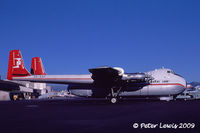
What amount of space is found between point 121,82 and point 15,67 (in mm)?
15102

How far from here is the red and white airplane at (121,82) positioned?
22.5m

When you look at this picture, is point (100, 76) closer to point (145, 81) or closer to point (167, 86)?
point (145, 81)

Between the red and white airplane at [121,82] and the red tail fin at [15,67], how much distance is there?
0.48m

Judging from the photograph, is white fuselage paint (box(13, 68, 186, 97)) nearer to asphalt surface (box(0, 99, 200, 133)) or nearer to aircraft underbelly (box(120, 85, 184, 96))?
aircraft underbelly (box(120, 85, 184, 96))

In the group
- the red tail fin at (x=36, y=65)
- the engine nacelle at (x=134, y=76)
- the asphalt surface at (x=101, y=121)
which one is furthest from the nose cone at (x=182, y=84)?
the red tail fin at (x=36, y=65)

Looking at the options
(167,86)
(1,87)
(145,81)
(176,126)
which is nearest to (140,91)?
(145,81)

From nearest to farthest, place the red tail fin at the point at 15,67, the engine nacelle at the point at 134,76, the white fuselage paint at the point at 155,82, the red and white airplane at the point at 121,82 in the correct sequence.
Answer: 1. the engine nacelle at the point at 134,76
2. the red and white airplane at the point at 121,82
3. the white fuselage paint at the point at 155,82
4. the red tail fin at the point at 15,67

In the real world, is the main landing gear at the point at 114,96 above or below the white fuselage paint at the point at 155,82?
below

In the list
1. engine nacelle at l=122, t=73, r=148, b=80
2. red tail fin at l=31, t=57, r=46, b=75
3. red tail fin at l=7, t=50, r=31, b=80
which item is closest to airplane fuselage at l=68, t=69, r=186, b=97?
engine nacelle at l=122, t=73, r=148, b=80

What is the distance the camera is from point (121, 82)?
2339 cm

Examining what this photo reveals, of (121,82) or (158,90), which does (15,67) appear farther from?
(158,90)

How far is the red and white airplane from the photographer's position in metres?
22.5

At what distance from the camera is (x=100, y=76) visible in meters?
22.9

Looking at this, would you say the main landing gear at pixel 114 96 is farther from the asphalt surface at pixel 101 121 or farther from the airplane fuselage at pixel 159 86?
the asphalt surface at pixel 101 121
